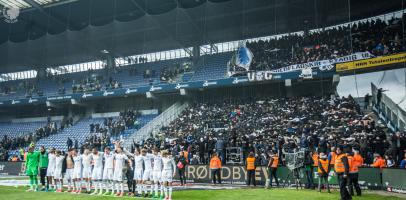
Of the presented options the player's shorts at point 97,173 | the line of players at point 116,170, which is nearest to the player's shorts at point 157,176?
the line of players at point 116,170

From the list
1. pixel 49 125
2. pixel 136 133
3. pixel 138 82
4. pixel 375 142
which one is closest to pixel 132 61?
pixel 138 82

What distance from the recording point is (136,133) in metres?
36.1

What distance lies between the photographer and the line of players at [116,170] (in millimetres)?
15617

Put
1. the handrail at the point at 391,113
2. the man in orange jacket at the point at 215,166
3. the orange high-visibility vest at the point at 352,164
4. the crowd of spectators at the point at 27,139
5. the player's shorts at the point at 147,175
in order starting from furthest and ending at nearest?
1. the crowd of spectators at the point at 27,139
2. the handrail at the point at 391,113
3. the man in orange jacket at the point at 215,166
4. the player's shorts at the point at 147,175
5. the orange high-visibility vest at the point at 352,164

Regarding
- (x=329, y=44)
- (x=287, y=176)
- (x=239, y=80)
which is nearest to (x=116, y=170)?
(x=287, y=176)

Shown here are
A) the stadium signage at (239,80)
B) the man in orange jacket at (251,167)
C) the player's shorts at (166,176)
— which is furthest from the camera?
the stadium signage at (239,80)

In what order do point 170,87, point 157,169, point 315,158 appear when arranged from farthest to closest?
point 170,87 → point 315,158 → point 157,169

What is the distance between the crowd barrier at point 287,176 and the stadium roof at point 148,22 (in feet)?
55.1

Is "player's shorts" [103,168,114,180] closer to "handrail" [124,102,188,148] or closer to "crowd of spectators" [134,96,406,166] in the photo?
"crowd of spectators" [134,96,406,166]

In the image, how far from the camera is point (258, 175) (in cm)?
2153

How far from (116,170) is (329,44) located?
2389 centimetres

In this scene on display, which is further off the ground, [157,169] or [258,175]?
[157,169]

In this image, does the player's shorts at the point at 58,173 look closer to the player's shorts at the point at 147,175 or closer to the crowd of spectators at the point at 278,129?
the player's shorts at the point at 147,175

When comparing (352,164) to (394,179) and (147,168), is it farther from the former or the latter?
(147,168)
